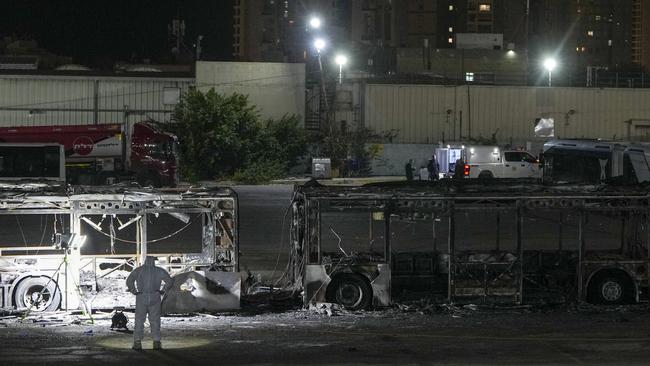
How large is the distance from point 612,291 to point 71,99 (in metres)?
44.3

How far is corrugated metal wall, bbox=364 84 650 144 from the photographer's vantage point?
58250 mm

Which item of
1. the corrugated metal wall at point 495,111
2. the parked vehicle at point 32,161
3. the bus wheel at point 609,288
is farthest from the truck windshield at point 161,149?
the bus wheel at point 609,288

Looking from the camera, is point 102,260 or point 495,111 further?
point 495,111

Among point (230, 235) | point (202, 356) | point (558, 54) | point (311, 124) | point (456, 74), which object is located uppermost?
point (558, 54)

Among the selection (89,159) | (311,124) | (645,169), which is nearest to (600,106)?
(311,124)

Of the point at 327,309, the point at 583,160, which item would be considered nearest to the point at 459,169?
the point at 583,160

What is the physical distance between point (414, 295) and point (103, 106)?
4137 cm

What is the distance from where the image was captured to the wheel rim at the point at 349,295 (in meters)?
16.6

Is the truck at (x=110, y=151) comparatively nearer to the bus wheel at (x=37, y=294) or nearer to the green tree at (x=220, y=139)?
the green tree at (x=220, y=139)

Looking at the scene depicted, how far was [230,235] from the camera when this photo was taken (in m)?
16.9

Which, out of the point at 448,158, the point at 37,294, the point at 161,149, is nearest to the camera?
the point at 37,294

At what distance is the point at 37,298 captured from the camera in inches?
638

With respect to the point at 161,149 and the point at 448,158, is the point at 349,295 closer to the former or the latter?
the point at 161,149

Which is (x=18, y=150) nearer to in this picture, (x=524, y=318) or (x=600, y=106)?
(x=524, y=318)
